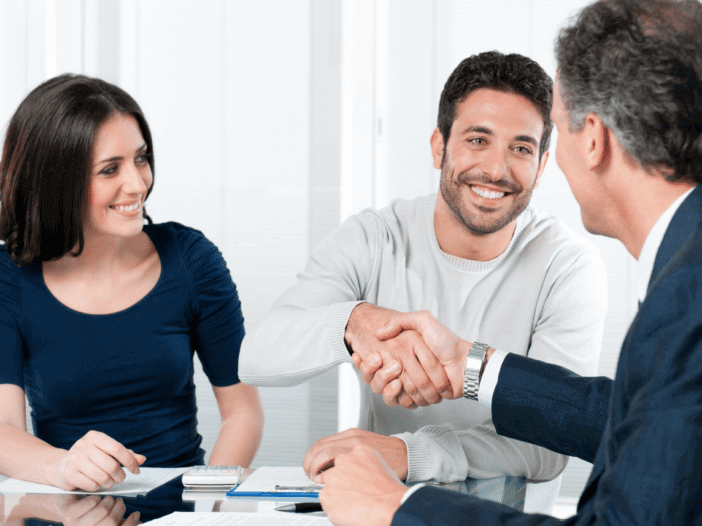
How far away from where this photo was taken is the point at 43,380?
1463 millimetres

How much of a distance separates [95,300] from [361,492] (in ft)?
3.33

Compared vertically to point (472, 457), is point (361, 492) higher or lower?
higher

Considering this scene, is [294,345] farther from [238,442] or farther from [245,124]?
[245,124]

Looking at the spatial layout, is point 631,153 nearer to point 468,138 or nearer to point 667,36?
point 667,36

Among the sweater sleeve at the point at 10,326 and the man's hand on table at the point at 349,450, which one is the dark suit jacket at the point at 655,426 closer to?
the man's hand on table at the point at 349,450

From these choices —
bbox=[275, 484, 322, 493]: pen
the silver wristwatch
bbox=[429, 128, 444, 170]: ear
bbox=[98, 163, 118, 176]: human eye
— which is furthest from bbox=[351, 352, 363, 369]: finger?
bbox=[98, 163, 118, 176]: human eye

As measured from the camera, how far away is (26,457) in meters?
1.21

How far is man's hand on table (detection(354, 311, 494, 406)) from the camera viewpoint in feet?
3.97

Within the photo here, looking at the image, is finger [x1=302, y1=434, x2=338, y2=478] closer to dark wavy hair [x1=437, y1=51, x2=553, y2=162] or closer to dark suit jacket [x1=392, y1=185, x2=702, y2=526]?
dark suit jacket [x1=392, y1=185, x2=702, y2=526]

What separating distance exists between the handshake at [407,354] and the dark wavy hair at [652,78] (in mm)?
528

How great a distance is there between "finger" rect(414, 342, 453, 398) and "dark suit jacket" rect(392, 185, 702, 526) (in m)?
0.50

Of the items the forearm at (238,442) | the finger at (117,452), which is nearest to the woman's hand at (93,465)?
the finger at (117,452)

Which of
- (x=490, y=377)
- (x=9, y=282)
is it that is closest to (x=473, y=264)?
(x=490, y=377)

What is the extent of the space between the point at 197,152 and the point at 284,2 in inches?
28.5
